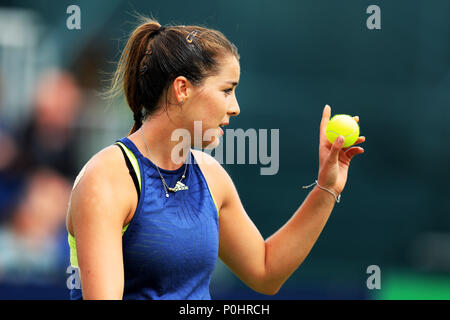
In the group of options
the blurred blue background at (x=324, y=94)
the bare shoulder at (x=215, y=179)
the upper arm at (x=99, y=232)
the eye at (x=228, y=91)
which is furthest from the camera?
the blurred blue background at (x=324, y=94)

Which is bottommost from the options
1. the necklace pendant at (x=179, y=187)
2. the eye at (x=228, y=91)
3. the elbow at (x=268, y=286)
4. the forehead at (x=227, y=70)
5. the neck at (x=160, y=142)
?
the elbow at (x=268, y=286)

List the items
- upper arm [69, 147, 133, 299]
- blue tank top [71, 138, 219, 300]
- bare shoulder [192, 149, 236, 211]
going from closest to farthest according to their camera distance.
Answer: upper arm [69, 147, 133, 299]
blue tank top [71, 138, 219, 300]
bare shoulder [192, 149, 236, 211]

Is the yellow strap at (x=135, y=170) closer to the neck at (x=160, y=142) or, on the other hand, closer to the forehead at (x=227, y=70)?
the neck at (x=160, y=142)

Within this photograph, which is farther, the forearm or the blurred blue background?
the blurred blue background

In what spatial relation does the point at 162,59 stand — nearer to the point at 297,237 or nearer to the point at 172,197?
the point at 172,197

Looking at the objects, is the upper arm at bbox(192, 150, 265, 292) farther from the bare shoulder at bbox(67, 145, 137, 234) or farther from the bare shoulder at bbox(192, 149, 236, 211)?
the bare shoulder at bbox(67, 145, 137, 234)

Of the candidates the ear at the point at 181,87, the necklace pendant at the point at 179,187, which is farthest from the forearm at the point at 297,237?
the ear at the point at 181,87

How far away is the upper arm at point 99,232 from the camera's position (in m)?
2.45

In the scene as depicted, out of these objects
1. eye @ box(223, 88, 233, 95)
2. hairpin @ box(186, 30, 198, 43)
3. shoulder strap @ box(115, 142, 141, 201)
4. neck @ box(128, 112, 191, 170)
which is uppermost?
hairpin @ box(186, 30, 198, 43)

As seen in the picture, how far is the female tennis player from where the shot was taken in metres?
2.50

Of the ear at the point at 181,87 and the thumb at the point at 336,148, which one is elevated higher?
the ear at the point at 181,87

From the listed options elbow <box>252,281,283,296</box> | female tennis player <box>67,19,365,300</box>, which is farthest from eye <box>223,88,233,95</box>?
elbow <box>252,281,283,296</box>

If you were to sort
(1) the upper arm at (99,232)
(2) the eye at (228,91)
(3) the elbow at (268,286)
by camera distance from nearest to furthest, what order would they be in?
1. (1) the upper arm at (99,232)
2. (2) the eye at (228,91)
3. (3) the elbow at (268,286)

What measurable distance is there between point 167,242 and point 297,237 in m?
0.72
